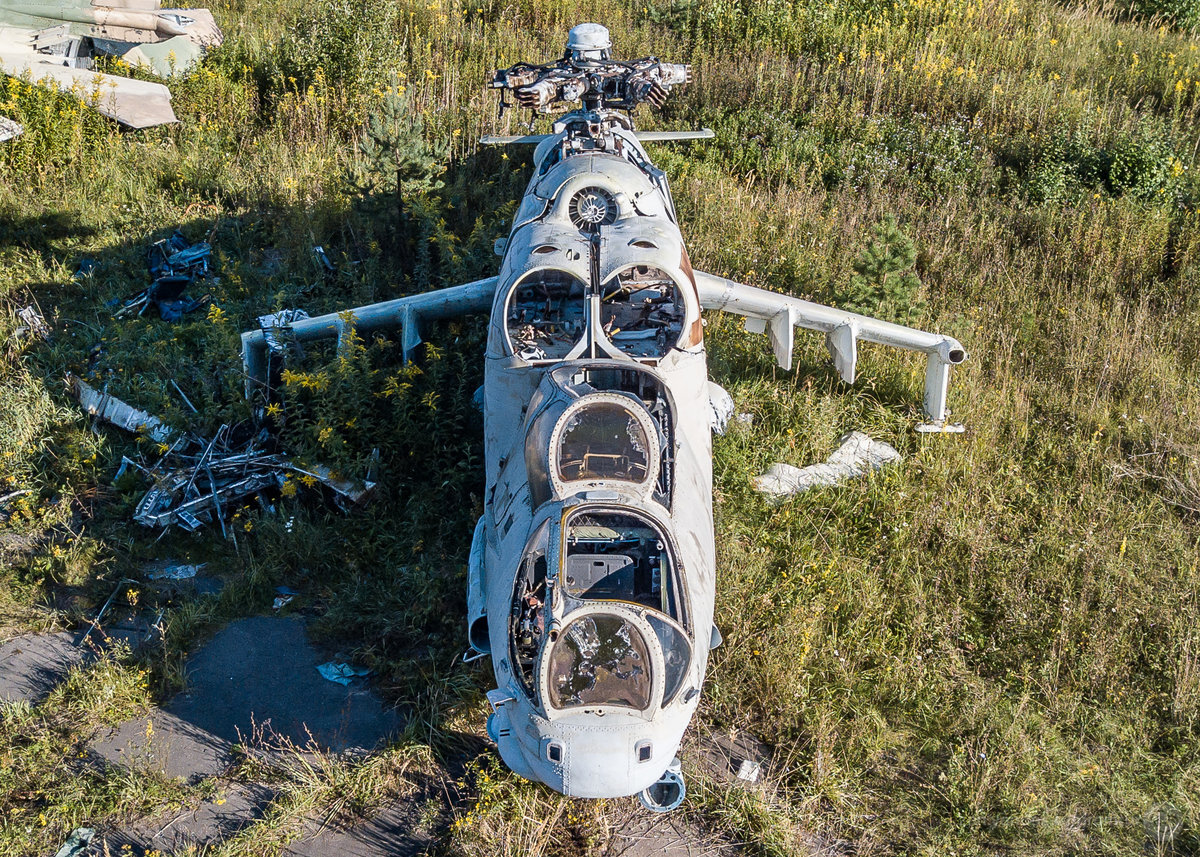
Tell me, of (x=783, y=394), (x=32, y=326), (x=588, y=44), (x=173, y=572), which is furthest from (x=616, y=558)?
(x=32, y=326)

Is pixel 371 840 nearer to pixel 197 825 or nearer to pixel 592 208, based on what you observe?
pixel 197 825

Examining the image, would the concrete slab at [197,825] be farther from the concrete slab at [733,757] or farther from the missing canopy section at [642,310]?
the missing canopy section at [642,310]

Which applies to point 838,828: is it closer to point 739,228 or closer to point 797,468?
point 797,468

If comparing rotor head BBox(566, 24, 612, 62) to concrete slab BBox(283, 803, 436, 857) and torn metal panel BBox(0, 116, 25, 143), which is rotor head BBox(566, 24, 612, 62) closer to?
torn metal panel BBox(0, 116, 25, 143)

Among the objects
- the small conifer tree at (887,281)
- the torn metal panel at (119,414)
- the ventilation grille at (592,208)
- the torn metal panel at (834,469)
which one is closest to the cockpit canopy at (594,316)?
the ventilation grille at (592,208)

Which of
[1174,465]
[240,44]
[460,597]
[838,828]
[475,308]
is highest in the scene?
[240,44]

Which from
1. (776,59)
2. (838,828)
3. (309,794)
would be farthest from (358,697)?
(776,59)
